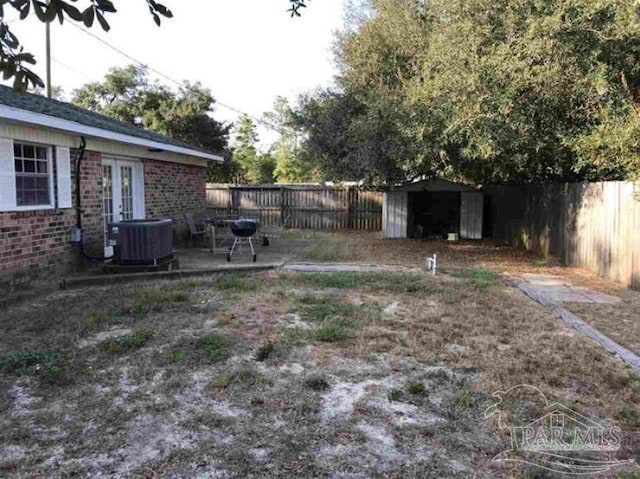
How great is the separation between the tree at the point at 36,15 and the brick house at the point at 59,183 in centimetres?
351

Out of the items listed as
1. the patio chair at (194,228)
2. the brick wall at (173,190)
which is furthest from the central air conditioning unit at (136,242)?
the patio chair at (194,228)

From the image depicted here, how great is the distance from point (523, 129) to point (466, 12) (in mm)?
2069

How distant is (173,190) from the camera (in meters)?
12.2

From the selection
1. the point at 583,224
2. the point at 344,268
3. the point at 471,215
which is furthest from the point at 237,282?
the point at 471,215

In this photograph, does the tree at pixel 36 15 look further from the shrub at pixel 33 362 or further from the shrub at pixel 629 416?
the shrub at pixel 629 416

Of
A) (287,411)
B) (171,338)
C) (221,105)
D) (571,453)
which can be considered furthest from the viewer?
(221,105)

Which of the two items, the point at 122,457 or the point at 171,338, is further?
the point at 171,338

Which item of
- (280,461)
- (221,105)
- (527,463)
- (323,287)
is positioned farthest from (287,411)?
(221,105)

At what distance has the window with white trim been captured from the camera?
6927 mm

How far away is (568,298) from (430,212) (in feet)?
30.6

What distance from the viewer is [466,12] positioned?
26.4 ft

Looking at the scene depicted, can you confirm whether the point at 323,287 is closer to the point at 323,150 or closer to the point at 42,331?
the point at 42,331

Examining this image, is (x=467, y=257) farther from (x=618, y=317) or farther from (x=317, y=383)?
(x=317, y=383)

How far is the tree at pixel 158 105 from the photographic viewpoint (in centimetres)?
2373
